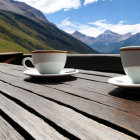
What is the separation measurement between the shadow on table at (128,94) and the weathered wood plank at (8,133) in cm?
48

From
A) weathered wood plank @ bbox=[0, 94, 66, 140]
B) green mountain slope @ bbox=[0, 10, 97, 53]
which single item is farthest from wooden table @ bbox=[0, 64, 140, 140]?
green mountain slope @ bbox=[0, 10, 97, 53]

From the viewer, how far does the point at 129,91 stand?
97 cm

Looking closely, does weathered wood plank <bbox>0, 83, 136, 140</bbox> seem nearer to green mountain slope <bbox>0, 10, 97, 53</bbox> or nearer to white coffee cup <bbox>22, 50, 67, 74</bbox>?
white coffee cup <bbox>22, 50, 67, 74</bbox>

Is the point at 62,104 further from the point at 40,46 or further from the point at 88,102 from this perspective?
the point at 40,46

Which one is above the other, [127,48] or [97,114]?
[127,48]

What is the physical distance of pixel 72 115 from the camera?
26.8 inches

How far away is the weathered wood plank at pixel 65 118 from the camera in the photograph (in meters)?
0.52

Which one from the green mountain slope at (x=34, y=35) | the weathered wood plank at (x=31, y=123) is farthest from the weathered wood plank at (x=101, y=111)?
the green mountain slope at (x=34, y=35)

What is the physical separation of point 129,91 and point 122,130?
17.0 inches

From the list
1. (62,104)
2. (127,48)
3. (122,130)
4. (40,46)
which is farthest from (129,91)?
(40,46)

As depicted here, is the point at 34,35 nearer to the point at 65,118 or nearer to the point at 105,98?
the point at 105,98

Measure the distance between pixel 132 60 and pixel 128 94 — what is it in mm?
148

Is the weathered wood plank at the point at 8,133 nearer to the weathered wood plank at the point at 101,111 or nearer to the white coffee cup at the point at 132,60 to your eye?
the weathered wood plank at the point at 101,111

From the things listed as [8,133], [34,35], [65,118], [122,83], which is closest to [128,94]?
[122,83]
